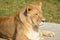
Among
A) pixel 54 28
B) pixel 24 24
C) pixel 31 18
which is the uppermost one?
pixel 31 18

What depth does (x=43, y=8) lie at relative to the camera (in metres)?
7.64

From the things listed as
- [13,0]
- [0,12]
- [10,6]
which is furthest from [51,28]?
[13,0]

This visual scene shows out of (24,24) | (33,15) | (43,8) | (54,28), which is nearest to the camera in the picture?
(33,15)

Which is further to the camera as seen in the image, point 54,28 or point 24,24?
point 54,28

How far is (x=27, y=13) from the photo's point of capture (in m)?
4.00

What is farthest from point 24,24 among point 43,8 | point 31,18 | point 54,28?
point 43,8

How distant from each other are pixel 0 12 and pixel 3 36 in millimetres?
2604

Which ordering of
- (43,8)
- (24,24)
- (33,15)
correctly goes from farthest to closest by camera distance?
1. (43,8)
2. (24,24)
3. (33,15)

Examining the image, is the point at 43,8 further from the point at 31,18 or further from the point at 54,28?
the point at 31,18

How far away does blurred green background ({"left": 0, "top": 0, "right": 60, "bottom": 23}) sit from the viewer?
702 centimetres

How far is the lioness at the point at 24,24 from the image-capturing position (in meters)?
4.00

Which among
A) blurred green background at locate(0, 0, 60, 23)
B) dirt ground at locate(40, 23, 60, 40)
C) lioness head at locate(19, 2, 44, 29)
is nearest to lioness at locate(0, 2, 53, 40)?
lioness head at locate(19, 2, 44, 29)

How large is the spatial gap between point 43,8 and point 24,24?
3.51 m

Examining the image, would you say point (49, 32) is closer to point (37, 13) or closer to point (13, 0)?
point (37, 13)
